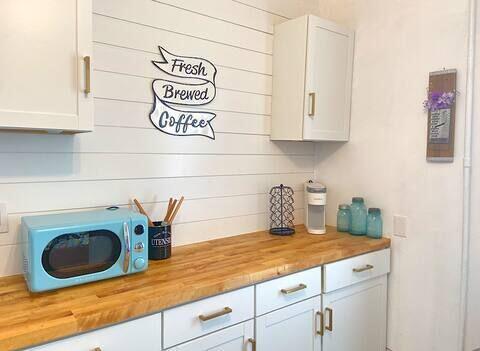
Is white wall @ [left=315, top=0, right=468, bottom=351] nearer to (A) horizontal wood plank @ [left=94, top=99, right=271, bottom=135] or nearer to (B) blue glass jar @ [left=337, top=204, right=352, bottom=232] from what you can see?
(B) blue glass jar @ [left=337, top=204, right=352, bottom=232]

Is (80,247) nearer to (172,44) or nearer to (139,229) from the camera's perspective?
(139,229)

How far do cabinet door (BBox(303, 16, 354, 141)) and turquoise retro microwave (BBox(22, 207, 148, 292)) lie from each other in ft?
3.85

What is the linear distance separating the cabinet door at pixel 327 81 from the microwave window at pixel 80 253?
1.25 meters

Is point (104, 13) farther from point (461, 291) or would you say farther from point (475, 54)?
point (461, 291)

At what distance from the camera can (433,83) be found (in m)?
2.08

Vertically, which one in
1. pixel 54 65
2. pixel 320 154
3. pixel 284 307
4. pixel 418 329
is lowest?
pixel 418 329

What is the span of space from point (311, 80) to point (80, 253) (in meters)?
1.53

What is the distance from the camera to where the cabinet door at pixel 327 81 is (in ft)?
7.33

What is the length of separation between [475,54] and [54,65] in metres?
1.94

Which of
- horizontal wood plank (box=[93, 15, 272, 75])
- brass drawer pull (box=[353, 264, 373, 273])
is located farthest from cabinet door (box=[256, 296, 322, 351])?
horizontal wood plank (box=[93, 15, 272, 75])

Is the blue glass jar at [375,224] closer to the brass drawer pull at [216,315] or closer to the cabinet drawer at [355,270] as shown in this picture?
the cabinet drawer at [355,270]

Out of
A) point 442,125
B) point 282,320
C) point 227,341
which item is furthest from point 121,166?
point 442,125

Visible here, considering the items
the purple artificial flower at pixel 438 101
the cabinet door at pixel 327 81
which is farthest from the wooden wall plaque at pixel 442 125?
the cabinet door at pixel 327 81

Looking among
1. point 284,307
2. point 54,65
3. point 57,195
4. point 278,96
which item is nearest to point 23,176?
point 57,195
